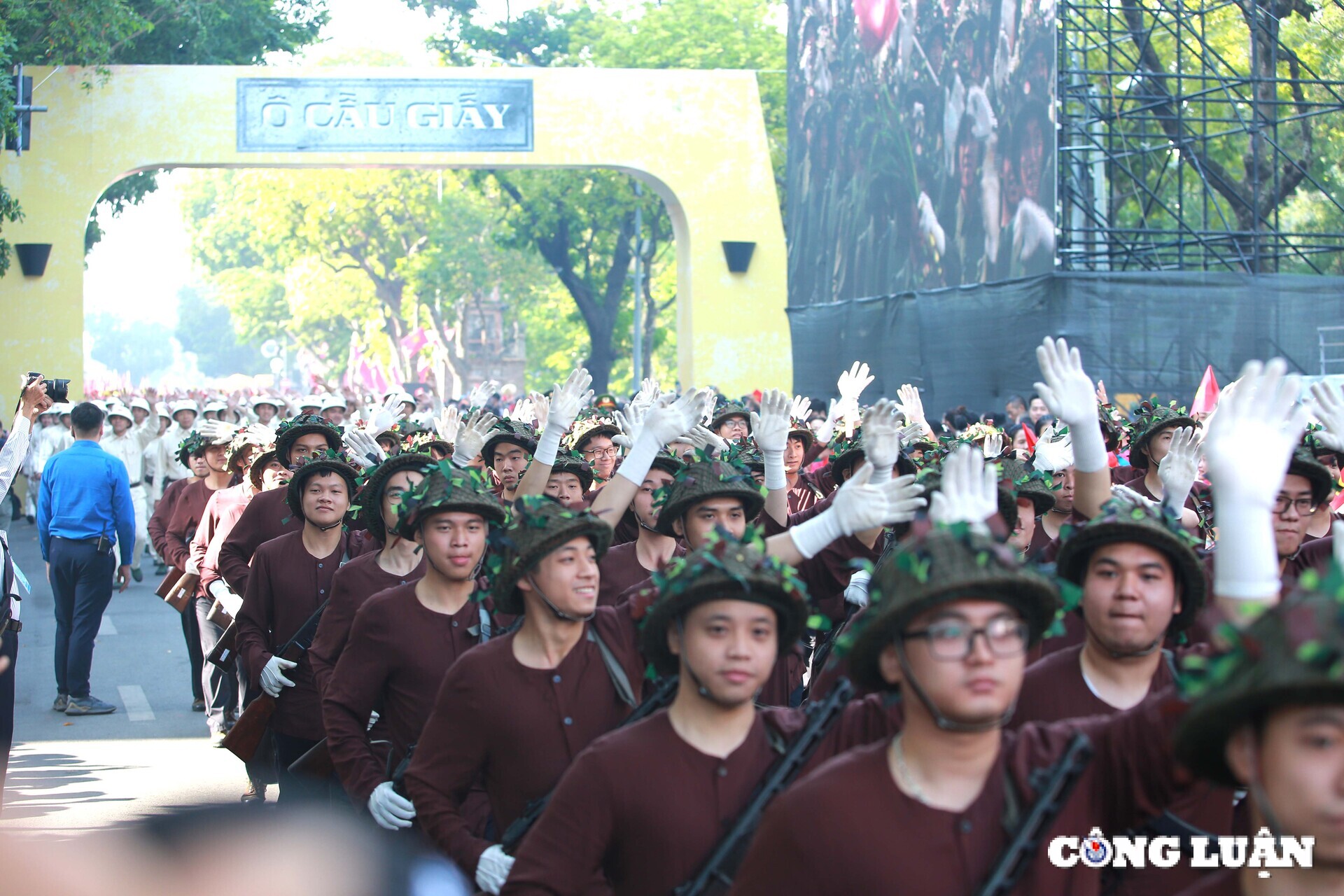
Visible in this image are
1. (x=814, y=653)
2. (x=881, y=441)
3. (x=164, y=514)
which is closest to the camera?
(x=881, y=441)

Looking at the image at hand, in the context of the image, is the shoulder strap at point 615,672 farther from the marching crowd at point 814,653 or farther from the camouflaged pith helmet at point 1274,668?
the camouflaged pith helmet at point 1274,668

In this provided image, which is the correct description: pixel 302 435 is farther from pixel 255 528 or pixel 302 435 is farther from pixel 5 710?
pixel 5 710

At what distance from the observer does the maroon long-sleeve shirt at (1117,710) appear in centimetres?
370

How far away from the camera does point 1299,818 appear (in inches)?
104

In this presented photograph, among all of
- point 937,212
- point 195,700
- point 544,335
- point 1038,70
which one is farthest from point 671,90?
point 544,335

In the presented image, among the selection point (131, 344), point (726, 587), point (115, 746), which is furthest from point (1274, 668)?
point (131, 344)

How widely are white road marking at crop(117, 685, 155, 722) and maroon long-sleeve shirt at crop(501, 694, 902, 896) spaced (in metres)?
7.88

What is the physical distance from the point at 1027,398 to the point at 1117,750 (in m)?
16.0

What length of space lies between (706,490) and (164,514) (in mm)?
7523

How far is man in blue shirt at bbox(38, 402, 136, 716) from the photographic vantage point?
11.3 metres

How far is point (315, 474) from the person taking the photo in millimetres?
7758

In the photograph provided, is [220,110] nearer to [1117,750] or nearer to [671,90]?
[671,90]

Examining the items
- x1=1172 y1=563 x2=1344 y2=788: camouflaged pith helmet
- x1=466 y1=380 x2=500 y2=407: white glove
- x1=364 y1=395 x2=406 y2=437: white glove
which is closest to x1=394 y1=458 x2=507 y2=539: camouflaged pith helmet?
x1=1172 y1=563 x2=1344 y2=788: camouflaged pith helmet

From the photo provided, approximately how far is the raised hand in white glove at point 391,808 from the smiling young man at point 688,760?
5.06ft
